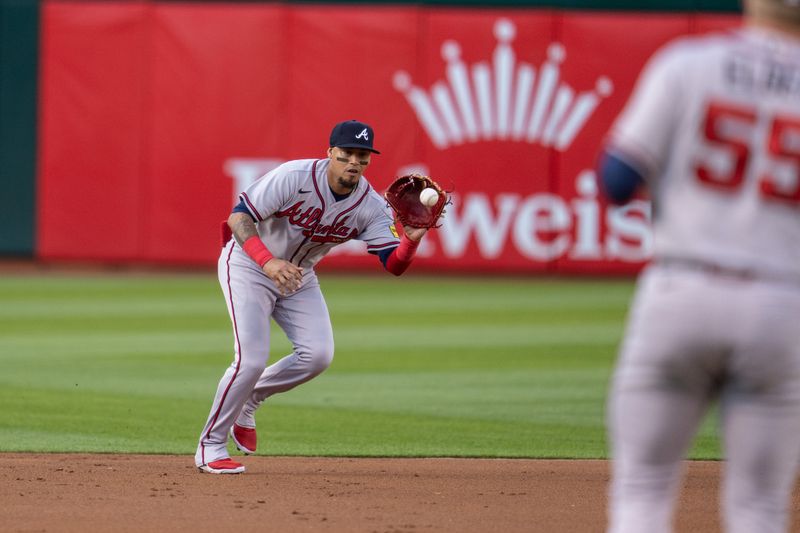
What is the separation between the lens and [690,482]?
663 centimetres

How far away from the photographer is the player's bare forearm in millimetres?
6480

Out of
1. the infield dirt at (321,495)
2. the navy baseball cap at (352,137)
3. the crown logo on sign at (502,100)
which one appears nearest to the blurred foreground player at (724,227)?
the infield dirt at (321,495)

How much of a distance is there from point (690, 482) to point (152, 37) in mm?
13524

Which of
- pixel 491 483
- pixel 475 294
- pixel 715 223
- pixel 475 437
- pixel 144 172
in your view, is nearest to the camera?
pixel 715 223

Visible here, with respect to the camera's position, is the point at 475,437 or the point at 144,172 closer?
the point at 475,437

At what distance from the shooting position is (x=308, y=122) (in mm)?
18703

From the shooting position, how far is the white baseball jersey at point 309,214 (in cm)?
658

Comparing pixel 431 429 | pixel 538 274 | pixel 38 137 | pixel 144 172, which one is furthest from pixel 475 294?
pixel 431 429

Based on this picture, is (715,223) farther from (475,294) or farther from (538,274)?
(538,274)

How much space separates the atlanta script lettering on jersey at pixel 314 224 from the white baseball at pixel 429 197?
38 cm

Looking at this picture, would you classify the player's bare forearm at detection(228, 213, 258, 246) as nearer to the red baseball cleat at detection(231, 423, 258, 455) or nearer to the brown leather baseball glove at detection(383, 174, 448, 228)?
the brown leather baseball glove at detection(383, 174, 448, 228)

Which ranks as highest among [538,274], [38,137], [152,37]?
[152,37]

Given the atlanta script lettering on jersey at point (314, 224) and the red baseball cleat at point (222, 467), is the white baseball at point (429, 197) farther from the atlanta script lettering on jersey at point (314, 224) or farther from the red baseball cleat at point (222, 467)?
the red baseball cleat at point (222, 467)

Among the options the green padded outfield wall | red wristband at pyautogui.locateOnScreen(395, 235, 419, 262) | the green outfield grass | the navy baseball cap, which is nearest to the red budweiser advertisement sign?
the green padded outfield wall
